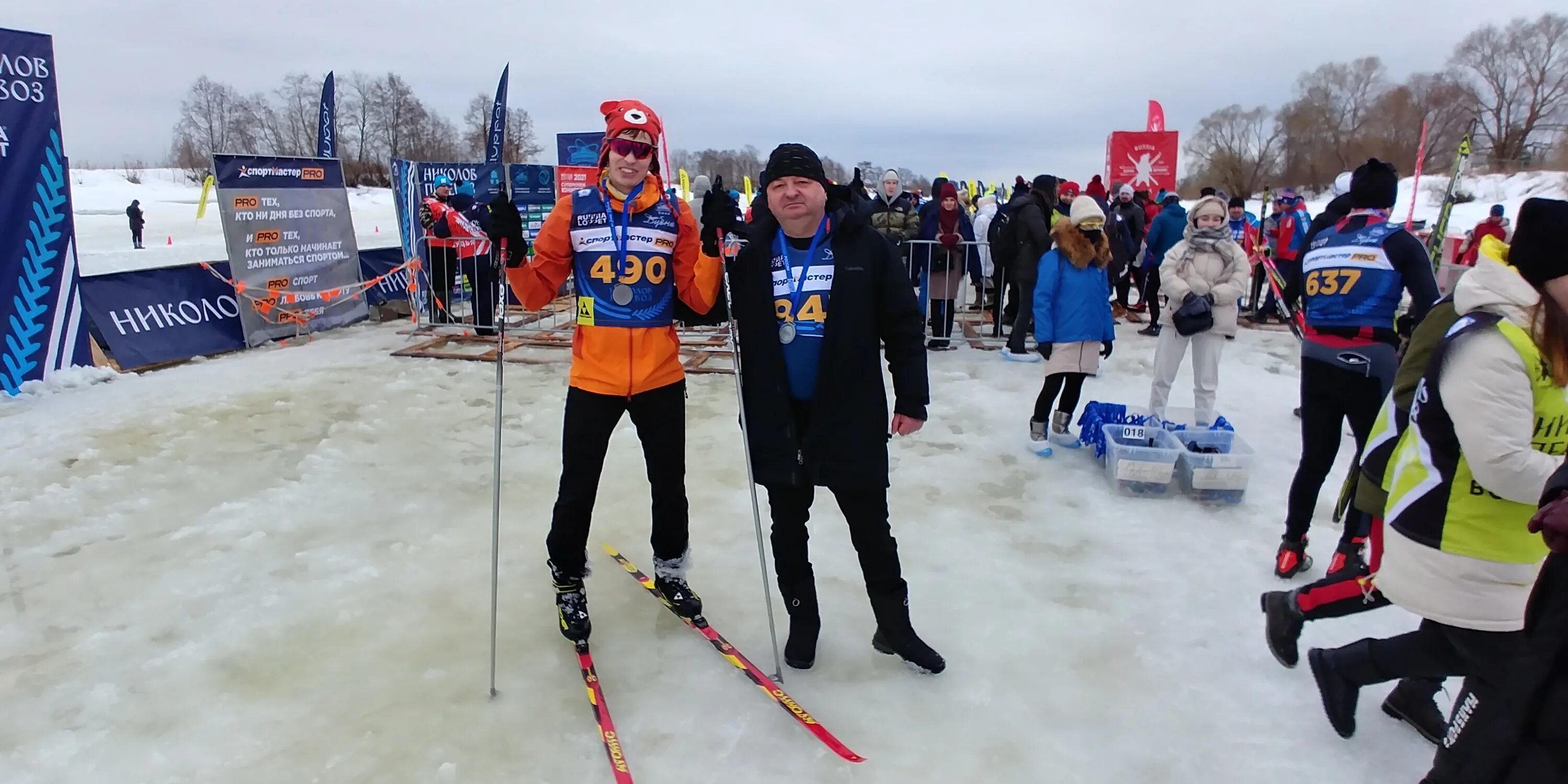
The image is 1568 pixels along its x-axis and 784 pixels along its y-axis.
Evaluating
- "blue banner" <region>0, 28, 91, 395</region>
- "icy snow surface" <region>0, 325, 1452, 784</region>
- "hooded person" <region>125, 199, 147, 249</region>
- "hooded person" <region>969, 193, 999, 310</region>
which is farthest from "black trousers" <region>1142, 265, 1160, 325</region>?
"hooded person" <region>125, 199, 147, 249</region>

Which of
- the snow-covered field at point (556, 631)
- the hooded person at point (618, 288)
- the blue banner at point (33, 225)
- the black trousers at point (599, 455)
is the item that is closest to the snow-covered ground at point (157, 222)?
the blue banner at point (33, 225)

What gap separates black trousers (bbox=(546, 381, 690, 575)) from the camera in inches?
125

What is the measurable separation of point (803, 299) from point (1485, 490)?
2.01 meters

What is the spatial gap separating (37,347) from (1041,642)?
9041mm

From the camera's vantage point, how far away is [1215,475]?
4.72m

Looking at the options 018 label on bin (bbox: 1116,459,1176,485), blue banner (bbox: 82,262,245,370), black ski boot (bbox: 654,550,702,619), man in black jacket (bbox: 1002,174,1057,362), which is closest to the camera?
black ski boot (bbox: 654,550,702,619)

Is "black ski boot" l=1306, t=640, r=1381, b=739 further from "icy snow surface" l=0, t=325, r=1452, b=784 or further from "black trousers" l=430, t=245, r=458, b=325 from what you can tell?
"black trousers" l=430, t=245, r=458, b=325

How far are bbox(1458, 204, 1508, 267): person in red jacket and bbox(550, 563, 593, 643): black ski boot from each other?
Result: 128 inches

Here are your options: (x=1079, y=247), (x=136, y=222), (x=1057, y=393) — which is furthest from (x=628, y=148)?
(x=136, y=222)

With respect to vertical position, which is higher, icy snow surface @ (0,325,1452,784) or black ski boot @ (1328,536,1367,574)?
black ski boot @ (1328,536,1367,574)

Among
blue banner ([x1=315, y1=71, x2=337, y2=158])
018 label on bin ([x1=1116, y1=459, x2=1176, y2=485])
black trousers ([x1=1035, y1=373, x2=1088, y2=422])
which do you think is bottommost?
018 label on bin ([x1=1116, y1=459, x2=1176, y2=485])

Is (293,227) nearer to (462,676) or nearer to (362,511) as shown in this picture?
(362,511)

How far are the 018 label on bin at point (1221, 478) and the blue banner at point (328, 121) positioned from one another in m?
14.3

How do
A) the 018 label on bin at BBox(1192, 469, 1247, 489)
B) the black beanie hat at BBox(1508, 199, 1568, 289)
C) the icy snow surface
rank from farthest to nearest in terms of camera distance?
the 018 label on bin at BBox(1192, 469, 1247, 489) < the icy snow surface < the black beanie hat at BBox(1508, 199, 1568, 289)
